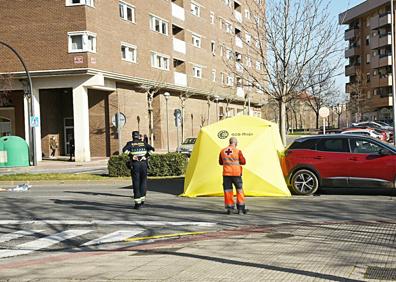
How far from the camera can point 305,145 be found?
15.8 m

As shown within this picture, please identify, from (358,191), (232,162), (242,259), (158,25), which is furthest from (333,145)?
(158,25)

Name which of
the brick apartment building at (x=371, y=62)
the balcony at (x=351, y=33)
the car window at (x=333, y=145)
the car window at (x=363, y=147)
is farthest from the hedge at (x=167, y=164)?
the balcony at (x=351, y=33)

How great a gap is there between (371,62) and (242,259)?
84111 mm

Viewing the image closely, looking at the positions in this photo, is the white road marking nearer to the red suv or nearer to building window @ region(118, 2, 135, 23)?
the red suv

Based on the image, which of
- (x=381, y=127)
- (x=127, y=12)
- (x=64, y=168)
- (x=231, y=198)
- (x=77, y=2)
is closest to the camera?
(x=231, y=198)

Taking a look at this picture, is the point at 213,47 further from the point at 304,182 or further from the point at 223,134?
the point at 304,182

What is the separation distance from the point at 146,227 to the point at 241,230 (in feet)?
6.58

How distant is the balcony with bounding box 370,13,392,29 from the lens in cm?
7988

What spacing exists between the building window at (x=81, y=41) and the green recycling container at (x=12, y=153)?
7.24 m

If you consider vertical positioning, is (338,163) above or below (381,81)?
below

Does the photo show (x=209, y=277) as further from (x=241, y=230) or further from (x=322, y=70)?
(x=322, y=70)

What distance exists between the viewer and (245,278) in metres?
6.41

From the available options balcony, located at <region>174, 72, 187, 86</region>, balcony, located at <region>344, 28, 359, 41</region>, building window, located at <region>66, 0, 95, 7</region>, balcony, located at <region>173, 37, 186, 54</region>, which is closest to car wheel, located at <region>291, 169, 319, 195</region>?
building window, located at <region>66, 0, 95, 7</region>

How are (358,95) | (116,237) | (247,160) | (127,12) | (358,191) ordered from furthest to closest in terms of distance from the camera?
(358,95), (127,12), (358,191), (247,160), (116,237)
